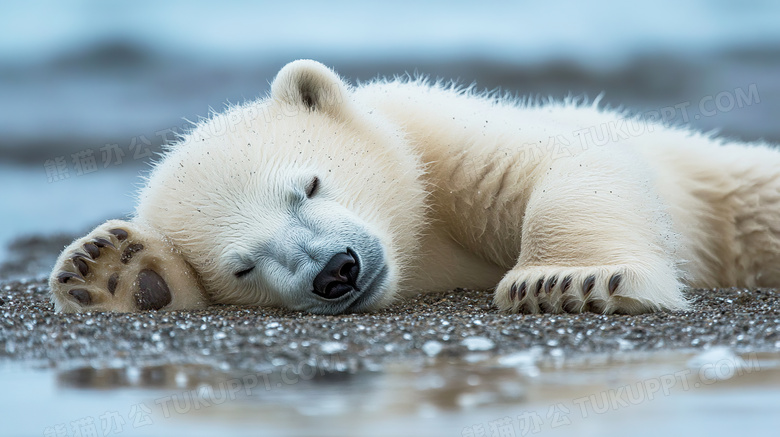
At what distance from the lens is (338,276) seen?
10.6 feet

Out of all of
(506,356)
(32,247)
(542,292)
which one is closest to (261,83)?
(32,247)

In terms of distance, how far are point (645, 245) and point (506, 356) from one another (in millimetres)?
1299

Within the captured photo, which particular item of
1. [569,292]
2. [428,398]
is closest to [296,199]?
[569,292]

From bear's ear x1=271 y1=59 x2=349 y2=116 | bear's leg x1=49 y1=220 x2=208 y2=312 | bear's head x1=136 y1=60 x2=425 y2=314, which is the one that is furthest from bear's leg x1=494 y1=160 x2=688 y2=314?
bear's leg x1=49 y1=220 x2=208 y2=312

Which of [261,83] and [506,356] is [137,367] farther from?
[261,83]

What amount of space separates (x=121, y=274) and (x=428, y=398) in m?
1.83

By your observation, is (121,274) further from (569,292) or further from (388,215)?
(569,292)

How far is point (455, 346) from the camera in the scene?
2.56 m

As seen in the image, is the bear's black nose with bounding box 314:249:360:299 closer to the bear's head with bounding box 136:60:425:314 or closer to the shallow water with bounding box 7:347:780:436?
the bear's head with bounding box 136:60:425:314

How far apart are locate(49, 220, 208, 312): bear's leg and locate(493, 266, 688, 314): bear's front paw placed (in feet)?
4.20

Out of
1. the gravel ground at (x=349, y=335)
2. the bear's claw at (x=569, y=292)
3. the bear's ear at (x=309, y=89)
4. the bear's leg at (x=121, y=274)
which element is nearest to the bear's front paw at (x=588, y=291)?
the bear's claw at (x=569, y=292)

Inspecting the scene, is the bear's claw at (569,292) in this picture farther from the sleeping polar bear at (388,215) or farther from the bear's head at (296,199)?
the bear's head at (296,199)

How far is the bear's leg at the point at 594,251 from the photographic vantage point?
3.23 m

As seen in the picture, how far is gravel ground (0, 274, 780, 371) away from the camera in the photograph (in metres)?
2.51
